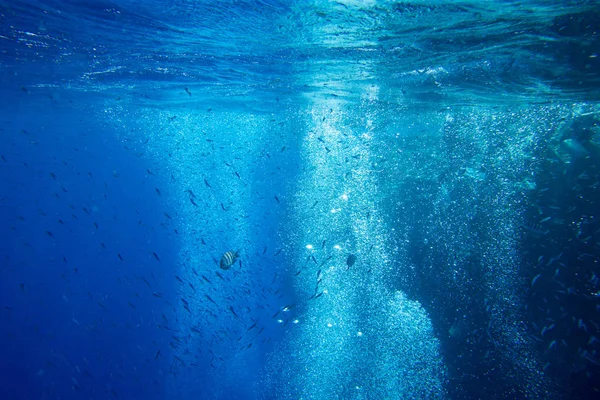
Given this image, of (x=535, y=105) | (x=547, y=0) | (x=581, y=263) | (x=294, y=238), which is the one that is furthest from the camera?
(x=294, y=238)

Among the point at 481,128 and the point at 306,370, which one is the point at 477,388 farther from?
the point at 481,128

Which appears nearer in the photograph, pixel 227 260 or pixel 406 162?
pixel 227 260

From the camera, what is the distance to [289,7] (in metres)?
7.94

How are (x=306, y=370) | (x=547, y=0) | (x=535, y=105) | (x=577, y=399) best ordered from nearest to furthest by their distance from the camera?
(x=547, y=0) → (x=577, y=399) → (x=535, y=105) → (x=306, y=370)

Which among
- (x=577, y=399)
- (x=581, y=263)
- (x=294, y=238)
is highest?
(x=581, y=263)

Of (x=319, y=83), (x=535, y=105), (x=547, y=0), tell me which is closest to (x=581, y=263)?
(x=547, y=0)

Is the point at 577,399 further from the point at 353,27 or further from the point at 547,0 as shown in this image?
the point at 353,27

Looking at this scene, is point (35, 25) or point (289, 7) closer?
point (289, 7)

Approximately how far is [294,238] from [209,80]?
13146 mm

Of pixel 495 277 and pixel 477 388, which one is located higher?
pixel 495 277

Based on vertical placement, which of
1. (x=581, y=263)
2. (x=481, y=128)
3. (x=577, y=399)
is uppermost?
(x=481, y=128)

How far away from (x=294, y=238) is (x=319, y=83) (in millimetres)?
12774

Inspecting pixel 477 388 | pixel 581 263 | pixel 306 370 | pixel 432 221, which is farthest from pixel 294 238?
pixel 581 263

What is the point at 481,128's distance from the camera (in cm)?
1825
